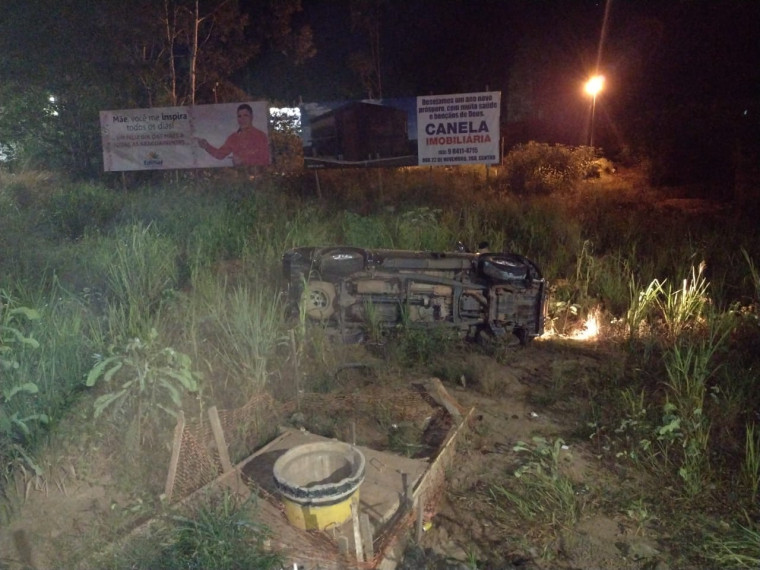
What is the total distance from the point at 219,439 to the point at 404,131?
9397 millimetres

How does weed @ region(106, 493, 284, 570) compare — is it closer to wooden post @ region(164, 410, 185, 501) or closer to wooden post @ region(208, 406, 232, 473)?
wooden post @ region(164, 410, 185, 501)

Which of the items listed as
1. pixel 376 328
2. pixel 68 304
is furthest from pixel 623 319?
pixel 68 304

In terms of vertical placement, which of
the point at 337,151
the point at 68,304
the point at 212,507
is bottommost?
the point at 212,507

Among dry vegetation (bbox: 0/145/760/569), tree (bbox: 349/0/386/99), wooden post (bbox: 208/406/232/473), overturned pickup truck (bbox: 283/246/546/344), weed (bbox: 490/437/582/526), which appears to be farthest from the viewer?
tree (bbox: 349/0/386/99)

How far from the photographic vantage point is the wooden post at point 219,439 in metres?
3.81

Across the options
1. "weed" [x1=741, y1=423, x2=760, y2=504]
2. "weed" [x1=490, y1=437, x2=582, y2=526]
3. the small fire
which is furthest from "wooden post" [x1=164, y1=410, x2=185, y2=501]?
the small fire

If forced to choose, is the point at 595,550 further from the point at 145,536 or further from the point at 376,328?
the point at 376,328

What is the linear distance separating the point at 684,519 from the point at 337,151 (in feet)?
33.3

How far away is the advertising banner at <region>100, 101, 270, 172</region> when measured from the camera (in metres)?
12.9

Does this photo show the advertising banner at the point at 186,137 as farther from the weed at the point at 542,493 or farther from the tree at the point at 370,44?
the tree at the point at 370,44

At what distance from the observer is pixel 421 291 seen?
5988 mm

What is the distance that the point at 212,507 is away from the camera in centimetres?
326

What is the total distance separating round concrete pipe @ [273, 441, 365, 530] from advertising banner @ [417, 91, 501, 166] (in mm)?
9413

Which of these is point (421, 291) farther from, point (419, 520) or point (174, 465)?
point (174, 465)
